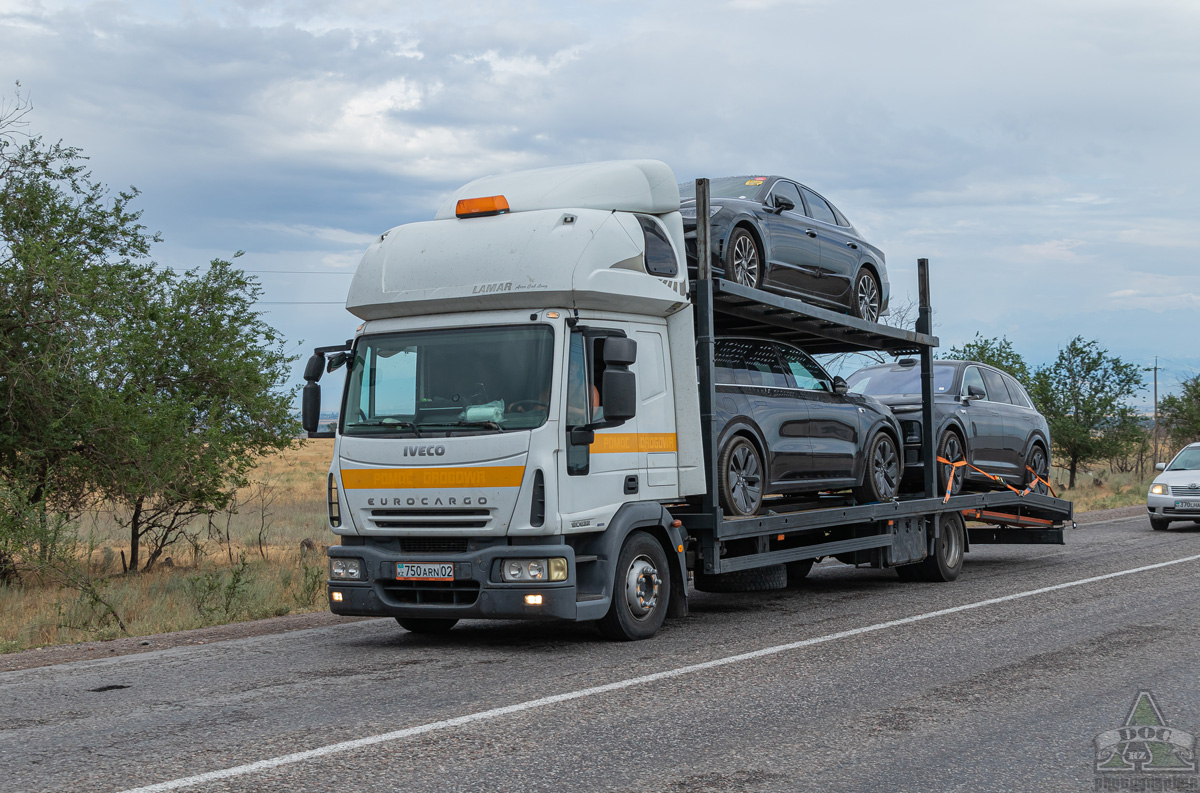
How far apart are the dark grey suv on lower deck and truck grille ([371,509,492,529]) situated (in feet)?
7.62

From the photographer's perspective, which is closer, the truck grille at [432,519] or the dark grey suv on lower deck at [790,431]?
the truck grille at [432,519]

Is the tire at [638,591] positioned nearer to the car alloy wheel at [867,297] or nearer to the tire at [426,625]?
the tire at [426,625]

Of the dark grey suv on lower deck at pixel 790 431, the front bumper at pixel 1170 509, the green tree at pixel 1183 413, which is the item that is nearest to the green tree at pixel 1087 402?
the green tree at pixel 1183 413

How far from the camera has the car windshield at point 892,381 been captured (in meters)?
13.6

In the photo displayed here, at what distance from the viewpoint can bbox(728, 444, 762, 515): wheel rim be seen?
31.9ft

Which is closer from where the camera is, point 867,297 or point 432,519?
point 432,519

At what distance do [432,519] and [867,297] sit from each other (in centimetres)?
634

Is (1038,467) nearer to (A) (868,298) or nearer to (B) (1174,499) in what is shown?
(A) (868,298)

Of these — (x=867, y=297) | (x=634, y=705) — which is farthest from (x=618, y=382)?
(x=867, y=297)

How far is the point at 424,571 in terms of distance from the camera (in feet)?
27.2

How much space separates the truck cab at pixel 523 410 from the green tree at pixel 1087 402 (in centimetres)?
2909

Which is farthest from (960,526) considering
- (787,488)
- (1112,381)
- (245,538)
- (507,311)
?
(1112,381)

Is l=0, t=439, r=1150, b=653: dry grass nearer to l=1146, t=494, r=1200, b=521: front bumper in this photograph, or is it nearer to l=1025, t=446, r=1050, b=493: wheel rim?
l=1025, t=446, r=1050, b=493: wheel rim

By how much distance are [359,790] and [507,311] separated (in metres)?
4.26
